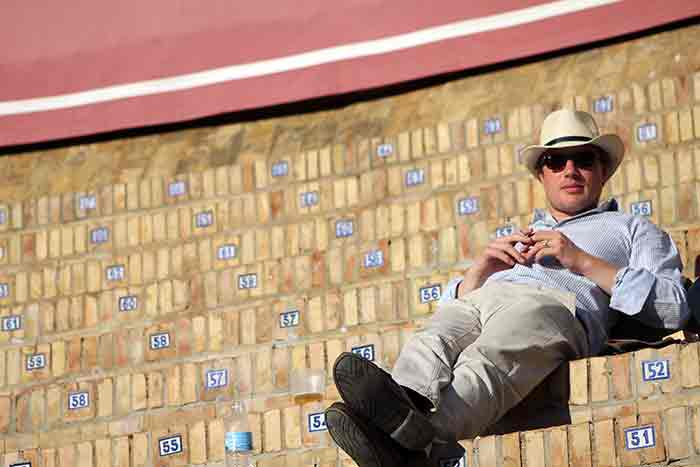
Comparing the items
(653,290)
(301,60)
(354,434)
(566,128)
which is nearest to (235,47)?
(301,60)

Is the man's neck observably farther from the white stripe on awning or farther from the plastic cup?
the white stripe on awning

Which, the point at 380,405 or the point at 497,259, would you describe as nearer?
the point at 380,405

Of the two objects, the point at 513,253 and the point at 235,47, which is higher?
the point at 235,47

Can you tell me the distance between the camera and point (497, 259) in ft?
17.3

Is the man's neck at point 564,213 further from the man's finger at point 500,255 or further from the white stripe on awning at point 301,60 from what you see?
the white stripe on awning at point 301,60

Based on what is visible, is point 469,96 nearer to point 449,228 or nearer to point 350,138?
point 350,138

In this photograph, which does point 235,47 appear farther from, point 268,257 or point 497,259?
point 497,259

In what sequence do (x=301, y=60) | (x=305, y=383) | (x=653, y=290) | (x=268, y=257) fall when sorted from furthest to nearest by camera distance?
1. (x=301, y=60)
2. (x=268, y=257)
3. (x=305, y=383)
4. (x=653, y=290)

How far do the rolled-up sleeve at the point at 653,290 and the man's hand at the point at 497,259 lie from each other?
0.31 metres

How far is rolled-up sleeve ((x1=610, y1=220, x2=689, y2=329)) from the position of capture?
5.06 meters

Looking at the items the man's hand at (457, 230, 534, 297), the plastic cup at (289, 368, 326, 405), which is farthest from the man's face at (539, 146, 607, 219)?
the plastic cup at (289, 368, 326, 405)

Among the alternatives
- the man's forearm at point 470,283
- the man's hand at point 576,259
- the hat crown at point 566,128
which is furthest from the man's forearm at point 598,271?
the hat crown at point 566,128

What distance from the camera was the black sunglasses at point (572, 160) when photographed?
5625 mm

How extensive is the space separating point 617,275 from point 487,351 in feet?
2.17
